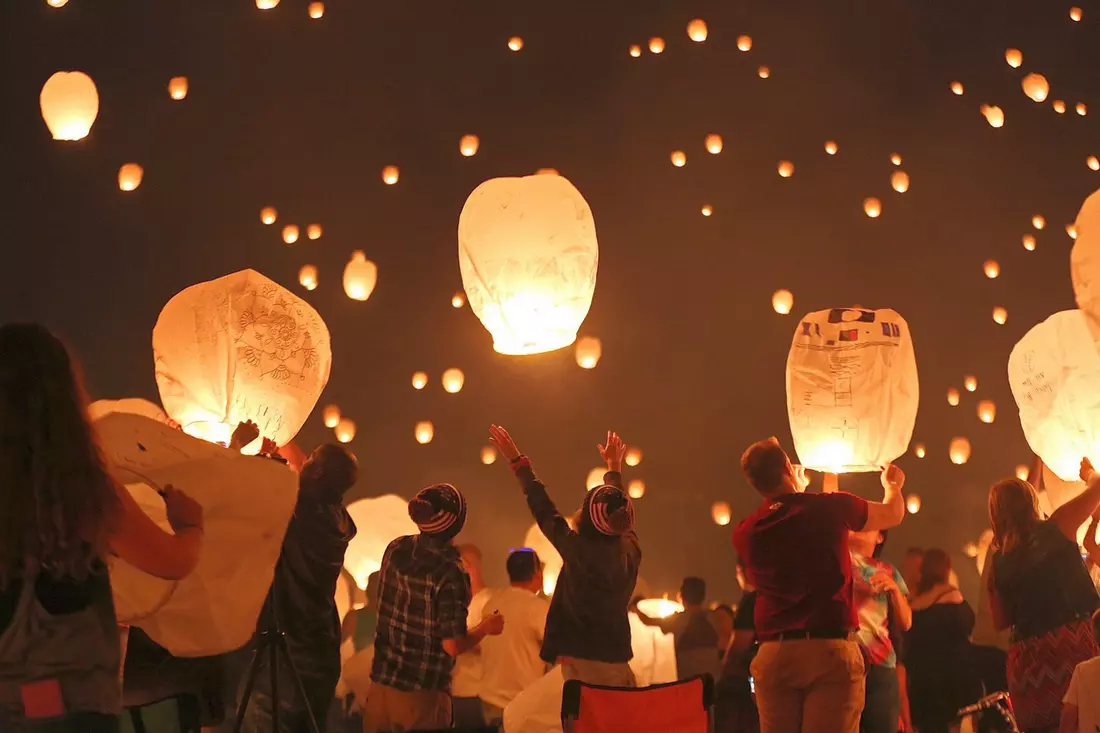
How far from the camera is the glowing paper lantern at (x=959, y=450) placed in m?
6.17

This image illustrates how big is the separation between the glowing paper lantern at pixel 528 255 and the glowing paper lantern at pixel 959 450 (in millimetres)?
3389

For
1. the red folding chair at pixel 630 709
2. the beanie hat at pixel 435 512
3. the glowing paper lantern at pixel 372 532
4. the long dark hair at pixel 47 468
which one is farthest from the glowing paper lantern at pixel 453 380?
the long dark hair at pixel 47 468

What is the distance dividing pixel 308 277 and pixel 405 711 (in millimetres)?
3645

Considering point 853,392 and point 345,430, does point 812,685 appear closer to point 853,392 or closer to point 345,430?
point 853,392

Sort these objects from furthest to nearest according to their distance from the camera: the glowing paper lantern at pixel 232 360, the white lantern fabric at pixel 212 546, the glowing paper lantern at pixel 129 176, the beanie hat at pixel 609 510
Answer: the glowing paper lantern at pixel 129 176, the glowing paper lantern at pixel 232 360, the beanie hat at pixel 609 510, the white lantern fabric at pixel 212 546

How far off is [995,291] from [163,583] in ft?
18.9

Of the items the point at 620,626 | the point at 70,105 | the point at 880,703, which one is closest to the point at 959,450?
the point at 880,703

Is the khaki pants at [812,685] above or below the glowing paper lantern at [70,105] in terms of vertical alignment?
below

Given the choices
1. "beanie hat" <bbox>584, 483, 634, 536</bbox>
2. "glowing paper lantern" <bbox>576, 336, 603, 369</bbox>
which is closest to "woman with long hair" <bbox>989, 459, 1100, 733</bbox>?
"beanie hat" <bbox>584, 483, 634, 536</bbox>

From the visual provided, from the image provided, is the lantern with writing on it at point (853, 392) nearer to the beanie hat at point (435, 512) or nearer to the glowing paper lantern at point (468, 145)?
the beanie hat at point (435, 512)

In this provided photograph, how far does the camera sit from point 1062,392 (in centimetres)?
352

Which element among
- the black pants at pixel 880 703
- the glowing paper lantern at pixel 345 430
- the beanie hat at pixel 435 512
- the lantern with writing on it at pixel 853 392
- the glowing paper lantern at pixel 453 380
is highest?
the glowing paper lantern at pixel 453 380

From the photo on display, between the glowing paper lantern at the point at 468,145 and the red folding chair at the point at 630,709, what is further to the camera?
the glowing paper lantern at the point at 468,145

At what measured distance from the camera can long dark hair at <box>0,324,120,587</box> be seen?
1.38 metres
